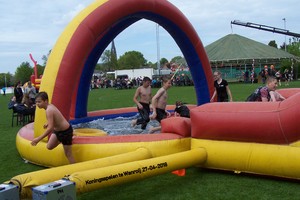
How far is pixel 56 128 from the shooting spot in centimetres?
464

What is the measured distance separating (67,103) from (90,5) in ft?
5.68

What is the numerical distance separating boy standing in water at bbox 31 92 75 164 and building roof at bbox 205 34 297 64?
1052 inches

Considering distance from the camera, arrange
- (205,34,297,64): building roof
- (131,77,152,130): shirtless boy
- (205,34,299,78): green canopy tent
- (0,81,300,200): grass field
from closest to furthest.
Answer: (0,81,300,200): grass field → (131,77,152,130): shirtless boy → (205,34,297,64): building roof → (205,34,299,78): green canopy tent

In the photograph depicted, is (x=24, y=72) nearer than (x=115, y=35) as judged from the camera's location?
No

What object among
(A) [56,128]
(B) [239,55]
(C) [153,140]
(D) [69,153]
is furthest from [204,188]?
(B) [239,55]

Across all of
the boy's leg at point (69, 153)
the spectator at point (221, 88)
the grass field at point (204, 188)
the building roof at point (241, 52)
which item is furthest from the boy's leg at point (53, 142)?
the building roof at point (241, 52)

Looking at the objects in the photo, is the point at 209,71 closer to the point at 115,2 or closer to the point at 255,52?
the point at 115,2

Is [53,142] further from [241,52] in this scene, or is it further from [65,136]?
[241,52]

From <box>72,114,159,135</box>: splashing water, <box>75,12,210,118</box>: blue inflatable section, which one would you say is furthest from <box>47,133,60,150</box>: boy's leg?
<box>75,12,210,118</box>: blue inflatable section

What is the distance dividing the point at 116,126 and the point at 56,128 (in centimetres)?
342

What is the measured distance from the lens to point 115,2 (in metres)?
5.98

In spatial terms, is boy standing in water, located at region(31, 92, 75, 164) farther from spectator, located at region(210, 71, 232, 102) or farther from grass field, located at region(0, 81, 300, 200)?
spectator, located at region(210, 71, 232, 102)

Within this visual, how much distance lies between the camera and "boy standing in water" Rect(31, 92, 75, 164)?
452 centimetres

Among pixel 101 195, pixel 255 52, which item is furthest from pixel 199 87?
pixel 255 52
